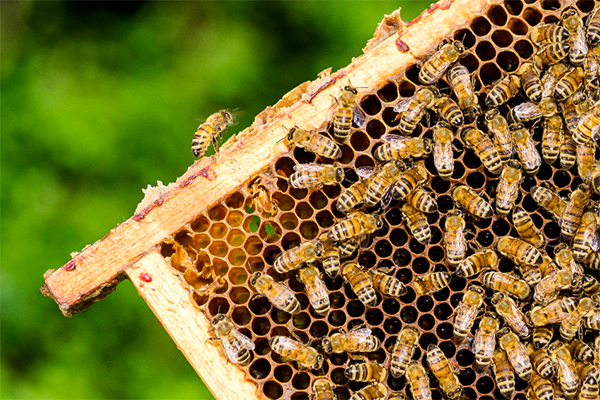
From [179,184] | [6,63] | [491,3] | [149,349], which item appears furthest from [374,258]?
[6,63]

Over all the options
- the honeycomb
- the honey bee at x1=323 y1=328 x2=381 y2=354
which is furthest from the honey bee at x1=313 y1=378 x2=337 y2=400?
the honey bee at x1=323 y1=328 x2=381 y2=354

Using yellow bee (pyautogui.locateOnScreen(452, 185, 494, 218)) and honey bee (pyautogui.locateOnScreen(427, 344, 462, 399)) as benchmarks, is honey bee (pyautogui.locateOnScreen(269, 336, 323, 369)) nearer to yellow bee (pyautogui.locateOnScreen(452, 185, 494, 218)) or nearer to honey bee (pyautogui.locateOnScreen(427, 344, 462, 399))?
honey bee (pyautogui.locateOnScreen(427, 344, 462, 399))

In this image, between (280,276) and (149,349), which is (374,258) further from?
(149,349)

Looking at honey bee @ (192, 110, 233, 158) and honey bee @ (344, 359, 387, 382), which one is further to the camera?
honey bee @ (192, 110, 233, 158)

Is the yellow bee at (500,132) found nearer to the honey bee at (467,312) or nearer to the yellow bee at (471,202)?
the yellow bee at (471,202)

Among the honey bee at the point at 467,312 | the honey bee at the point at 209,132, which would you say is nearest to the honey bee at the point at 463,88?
the honey bee at the point at 467,312

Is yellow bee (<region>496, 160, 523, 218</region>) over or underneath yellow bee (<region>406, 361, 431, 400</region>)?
over
